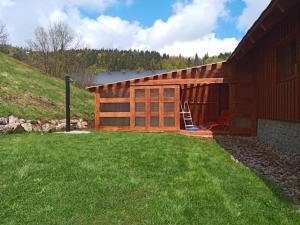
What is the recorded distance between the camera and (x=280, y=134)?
9.80 metres

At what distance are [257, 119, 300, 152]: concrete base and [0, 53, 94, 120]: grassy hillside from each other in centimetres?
858

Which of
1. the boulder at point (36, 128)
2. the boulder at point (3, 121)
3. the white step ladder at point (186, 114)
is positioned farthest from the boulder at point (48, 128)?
the white step ladder at point (186, 114)

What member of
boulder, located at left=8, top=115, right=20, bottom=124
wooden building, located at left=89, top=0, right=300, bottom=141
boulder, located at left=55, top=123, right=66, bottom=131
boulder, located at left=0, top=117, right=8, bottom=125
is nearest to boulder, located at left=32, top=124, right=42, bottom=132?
boulder, located at left=8, top=115, right=20, bottom=124

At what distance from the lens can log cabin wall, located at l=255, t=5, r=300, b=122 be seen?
8508 mm

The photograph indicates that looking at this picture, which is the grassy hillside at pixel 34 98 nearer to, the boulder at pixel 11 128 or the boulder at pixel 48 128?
the boulder at pixel 48 128

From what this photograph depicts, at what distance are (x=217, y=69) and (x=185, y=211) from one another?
33.8 feet

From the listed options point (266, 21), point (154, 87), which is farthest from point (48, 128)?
point (266, 21)

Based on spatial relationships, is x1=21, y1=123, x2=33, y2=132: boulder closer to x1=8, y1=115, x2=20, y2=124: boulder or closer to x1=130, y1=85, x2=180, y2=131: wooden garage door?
x1=8, y1=115, x2=20, y2=124: boulder

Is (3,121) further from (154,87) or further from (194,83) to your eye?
(194,83)

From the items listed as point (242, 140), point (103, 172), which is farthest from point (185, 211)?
point (242, 140)

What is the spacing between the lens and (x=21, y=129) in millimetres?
13250

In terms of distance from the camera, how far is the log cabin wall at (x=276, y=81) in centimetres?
851

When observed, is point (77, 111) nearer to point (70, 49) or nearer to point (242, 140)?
point (242, 140)

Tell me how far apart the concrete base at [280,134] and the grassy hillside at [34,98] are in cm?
858
